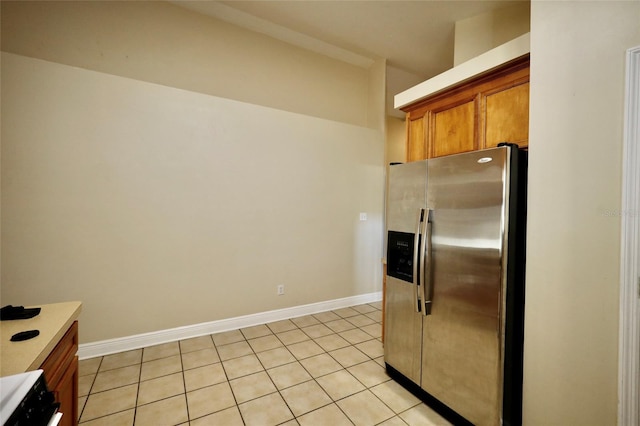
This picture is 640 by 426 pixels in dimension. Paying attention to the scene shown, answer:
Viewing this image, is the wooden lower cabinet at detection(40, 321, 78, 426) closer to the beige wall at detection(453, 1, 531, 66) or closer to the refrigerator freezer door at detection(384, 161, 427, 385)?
the refrigerator freezer door at detection(384, 161, 427, 385)

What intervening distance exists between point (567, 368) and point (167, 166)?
3.46m

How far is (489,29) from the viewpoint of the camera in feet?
9.46

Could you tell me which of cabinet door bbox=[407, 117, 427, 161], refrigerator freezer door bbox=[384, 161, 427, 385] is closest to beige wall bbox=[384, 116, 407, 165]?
cabinet door bbox=[407, 117, 427, 161]

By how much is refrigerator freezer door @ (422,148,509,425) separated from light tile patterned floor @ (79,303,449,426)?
13.8 inches

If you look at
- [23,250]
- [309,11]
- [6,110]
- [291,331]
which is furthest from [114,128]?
[291,331]

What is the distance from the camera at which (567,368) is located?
1383 mm

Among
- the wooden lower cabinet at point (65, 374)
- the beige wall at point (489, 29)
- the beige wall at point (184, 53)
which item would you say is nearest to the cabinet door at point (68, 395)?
the wooden lower cabinet at point (65, 374)

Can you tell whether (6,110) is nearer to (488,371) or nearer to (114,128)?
(114,128)

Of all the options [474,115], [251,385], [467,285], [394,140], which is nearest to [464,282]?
[467,285]

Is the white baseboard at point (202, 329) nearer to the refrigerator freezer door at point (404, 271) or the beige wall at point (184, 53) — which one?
the refrigerator freezer door at point (404, 271)

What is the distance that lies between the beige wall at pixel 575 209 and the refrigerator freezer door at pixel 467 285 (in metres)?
0.17

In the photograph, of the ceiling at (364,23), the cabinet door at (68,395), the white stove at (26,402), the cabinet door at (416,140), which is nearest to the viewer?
the white stove at (26,402)

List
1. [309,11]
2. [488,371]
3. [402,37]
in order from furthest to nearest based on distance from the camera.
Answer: [402,37] → [309,11] → [488,371]

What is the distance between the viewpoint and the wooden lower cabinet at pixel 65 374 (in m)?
1.13
